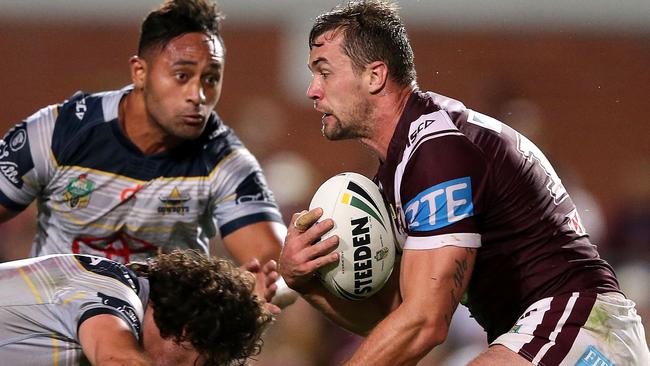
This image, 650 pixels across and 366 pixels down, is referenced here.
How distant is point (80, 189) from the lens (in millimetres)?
5805

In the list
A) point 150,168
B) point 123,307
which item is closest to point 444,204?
point 123,307

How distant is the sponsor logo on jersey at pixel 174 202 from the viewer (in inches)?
228

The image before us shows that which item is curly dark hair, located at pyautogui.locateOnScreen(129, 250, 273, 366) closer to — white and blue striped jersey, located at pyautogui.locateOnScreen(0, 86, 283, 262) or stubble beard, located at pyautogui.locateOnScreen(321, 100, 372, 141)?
stubble beard, located at pyautogui.locateOnScreen(321, 100, 372, 141)

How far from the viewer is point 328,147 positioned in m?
11.3

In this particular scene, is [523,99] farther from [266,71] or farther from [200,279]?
[200,279]

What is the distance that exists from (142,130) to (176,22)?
1.97ft

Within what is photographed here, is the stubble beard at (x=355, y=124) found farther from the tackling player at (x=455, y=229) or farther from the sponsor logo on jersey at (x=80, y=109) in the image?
the sponsor logo on jersey at (x=80, y=109)

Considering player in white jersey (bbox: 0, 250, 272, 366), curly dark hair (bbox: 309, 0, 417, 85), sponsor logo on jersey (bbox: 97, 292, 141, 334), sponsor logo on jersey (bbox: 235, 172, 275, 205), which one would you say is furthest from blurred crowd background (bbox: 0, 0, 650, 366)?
sponsor logo on jersey (bbox: 97, 292, 141, 334)

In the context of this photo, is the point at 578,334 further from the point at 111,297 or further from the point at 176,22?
the point at 176,22

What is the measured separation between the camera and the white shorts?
3969 millimetres

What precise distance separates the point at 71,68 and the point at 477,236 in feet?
27.3

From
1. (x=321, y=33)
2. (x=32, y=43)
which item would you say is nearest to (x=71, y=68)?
(x=32, y=43)

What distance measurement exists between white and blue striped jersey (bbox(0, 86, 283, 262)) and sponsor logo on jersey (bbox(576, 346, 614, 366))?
7.61 feet

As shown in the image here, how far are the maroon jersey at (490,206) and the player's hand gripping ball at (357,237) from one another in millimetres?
80
